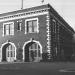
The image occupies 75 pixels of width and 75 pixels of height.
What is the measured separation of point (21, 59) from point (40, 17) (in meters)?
7.53

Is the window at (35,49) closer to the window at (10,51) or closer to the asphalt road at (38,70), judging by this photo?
the window at (10,51)

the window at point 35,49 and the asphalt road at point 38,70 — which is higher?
the window at point 35,49

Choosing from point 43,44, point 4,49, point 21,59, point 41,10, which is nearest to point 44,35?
point 43,44

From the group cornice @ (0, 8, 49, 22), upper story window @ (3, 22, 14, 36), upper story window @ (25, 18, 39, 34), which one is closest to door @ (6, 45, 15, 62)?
upper story window @ (3, 22, 14, 36)

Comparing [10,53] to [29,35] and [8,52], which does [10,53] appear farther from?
[29,35]

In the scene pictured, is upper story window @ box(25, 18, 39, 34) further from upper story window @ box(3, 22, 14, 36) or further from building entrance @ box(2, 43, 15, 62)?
building entrance @ box(2, 43, 15, 62)

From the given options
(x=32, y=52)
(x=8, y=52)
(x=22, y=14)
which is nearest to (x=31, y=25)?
(x=22, y=14)

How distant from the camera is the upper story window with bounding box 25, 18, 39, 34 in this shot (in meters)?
28.5

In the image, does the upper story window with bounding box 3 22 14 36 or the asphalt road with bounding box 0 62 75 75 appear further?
the upper story window with bounding box 3 22 14 36

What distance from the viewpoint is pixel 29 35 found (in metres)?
28.7

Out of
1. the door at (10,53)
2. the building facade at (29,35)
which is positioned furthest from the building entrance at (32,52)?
the door at (10,53)

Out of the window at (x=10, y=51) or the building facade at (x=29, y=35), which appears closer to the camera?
the building facade at (x=29, y=35)

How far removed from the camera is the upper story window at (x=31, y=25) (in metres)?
28.5

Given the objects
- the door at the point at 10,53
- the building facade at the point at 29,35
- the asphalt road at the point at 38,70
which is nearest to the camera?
the asphalt road at the point at 38,70
